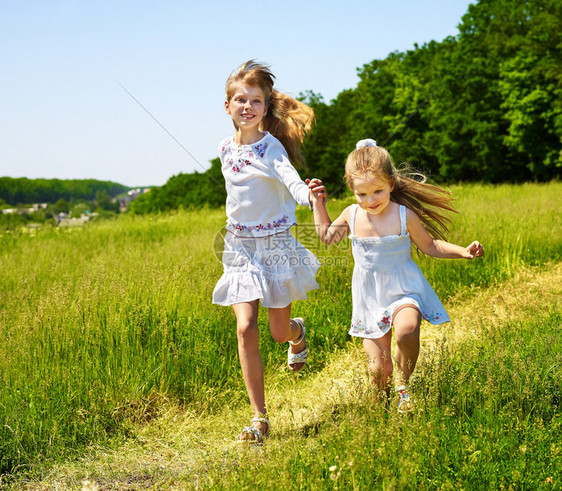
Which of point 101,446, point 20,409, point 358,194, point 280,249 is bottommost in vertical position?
point 101,446

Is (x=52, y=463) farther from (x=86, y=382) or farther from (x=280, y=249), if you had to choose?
(x=280, y=249)

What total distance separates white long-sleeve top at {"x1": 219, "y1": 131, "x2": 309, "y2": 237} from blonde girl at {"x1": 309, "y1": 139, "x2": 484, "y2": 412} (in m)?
0.52

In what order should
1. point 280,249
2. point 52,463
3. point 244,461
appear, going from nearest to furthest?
point 244,461 → point 52,463 → point 280,249

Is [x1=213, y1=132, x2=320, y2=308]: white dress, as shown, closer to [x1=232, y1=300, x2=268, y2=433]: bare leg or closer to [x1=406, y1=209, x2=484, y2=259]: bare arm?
[x1=232, y1=300, x2=268, y2=433]: bare leg

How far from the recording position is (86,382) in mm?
4023

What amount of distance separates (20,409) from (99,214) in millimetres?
9967

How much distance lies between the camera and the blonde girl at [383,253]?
3594 millimetres

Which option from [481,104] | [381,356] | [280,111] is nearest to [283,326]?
[381,356]

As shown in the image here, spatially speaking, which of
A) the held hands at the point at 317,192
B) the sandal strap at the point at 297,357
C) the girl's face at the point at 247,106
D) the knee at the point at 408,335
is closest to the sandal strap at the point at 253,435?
the knee at the point at 408,335

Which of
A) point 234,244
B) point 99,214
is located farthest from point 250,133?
point 99,214

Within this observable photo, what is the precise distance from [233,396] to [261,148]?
1.97 metres

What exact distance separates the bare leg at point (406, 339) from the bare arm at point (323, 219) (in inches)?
25.7

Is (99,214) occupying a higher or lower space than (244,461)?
higher

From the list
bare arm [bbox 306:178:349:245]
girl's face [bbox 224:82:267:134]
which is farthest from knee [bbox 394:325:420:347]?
girl's face [bbox 224:82:267:134]
